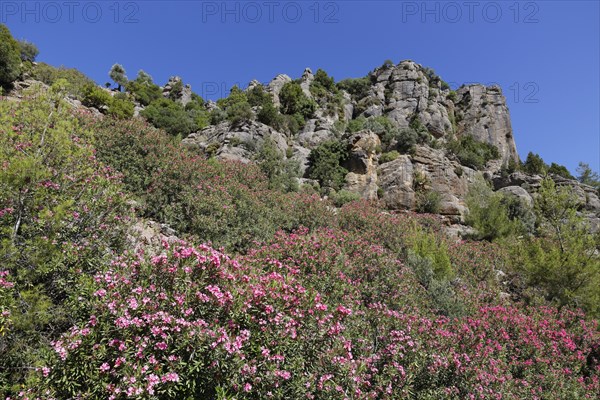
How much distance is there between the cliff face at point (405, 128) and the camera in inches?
933

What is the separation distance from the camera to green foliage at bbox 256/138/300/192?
60.5ft

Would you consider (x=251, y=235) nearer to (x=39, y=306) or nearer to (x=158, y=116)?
(x=39, y=306)

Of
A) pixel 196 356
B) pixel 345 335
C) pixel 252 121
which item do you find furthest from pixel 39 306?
pixel 252 121

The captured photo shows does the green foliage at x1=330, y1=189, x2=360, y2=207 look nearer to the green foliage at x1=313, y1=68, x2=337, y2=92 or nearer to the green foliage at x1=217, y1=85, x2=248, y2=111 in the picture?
the green foliage at x1=217, y1=85, x2=248, y2=111

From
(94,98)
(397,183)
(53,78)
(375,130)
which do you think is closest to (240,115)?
(94,98)

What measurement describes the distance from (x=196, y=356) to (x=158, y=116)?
30.2m

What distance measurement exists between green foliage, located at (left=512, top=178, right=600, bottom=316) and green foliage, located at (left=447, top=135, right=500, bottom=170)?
2278cm

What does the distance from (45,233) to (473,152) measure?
146 feet

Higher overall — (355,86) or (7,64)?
(355,86)

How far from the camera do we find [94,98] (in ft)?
85.4

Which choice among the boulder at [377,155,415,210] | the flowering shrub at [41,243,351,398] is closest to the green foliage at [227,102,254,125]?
the boulder at [377,155,415,210]

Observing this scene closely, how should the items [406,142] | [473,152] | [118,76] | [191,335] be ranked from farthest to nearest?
[118,76] → [473,152] → [406,142] → [191,335]

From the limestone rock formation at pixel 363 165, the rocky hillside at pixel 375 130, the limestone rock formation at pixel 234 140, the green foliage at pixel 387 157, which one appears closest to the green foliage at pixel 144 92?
the rocky hillside at pixel 375 130

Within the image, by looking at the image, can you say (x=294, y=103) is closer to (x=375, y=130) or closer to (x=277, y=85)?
(x=277, y=85)
